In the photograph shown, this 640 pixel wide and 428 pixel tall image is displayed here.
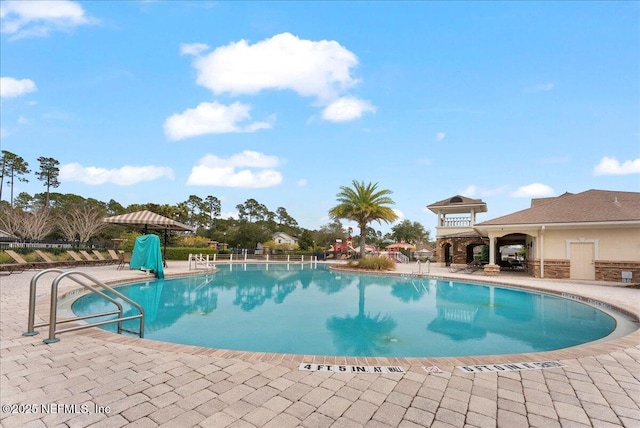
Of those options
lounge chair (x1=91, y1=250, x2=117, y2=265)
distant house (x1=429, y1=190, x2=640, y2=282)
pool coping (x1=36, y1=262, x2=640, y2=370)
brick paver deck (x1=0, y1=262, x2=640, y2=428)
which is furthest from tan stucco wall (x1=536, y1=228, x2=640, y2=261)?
lounge chair (x1=91, y1=250, x2=117, y2=265)

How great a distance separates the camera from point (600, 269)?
1524 cm

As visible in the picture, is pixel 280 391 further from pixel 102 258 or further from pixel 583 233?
pixel 102 258

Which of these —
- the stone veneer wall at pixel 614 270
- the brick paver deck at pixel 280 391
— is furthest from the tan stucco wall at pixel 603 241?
the brick paver deck at pixel 280 391

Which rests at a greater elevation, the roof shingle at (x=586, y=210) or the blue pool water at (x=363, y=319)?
the roof shingle at (x=586, y=210)

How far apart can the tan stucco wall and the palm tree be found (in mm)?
10127

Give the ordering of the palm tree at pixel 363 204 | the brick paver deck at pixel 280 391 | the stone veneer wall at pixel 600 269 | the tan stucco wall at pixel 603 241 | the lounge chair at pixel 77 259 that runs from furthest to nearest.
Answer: the palm tree at pixel 363 204
the lounge chair at pixel 77 259
the tan stucco wall at pixel 603 241
the stone veneer wall at pixel 600 269
the brick paver deck at pixel 280 391

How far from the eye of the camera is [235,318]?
8.01 metres

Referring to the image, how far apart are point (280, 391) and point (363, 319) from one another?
5.64 metres

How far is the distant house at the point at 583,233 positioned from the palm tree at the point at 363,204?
7.39 m

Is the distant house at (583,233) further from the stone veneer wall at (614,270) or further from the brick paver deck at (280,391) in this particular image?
the brick paver deck at (280,391)

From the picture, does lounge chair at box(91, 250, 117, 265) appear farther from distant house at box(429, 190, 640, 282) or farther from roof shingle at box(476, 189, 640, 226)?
roof shingle at box(476, 189, 640, 226)

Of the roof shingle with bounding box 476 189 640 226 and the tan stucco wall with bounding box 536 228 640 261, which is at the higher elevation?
the roof shingle with bounding box 476 189 640 226

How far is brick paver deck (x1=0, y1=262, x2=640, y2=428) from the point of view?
2.48 m

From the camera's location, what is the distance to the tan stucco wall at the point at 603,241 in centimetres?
1478
